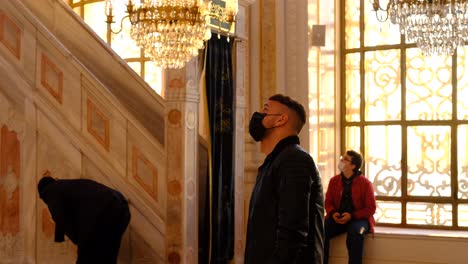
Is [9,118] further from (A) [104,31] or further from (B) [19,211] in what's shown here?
(A) [104,31]

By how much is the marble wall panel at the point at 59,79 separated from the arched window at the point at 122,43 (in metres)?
2.14

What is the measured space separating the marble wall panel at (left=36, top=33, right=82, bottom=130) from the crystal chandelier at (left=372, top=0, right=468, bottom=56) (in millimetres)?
2961

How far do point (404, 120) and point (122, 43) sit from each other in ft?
12.2

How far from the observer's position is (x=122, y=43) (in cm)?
998

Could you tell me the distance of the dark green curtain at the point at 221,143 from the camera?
279 inches

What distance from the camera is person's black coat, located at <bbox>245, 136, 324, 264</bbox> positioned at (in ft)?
10.5

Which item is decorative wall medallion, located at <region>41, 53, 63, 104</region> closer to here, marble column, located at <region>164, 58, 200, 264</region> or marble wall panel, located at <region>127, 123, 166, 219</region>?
marble wall panel, located at <region>127, 123, 166, 219</region>

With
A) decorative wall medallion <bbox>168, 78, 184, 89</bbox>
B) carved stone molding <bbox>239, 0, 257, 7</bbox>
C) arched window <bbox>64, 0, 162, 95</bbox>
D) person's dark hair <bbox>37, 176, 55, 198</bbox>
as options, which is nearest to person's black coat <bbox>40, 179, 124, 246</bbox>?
person's dark hair <bbox>37, 176, 55, 198</bbox>

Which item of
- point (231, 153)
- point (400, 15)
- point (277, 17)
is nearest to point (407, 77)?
point (277, 17)

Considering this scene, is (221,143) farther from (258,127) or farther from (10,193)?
(258,127)

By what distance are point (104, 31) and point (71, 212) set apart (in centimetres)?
427

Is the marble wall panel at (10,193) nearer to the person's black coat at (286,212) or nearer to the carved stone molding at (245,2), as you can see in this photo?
the carved stone molding at (245,2)

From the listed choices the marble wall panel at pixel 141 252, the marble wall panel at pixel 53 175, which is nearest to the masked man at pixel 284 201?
the marble wall panel at pixel 141 252

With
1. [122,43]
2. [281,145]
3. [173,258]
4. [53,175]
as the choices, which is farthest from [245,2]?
[281,145]
